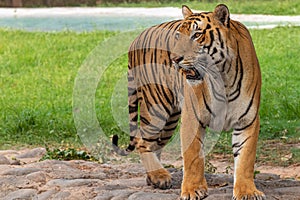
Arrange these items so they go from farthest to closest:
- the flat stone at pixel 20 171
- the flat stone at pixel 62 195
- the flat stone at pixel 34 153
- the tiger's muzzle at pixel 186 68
→ the flat stone at pixel 34 153 < the flat stone at pixel 20 171 < the flat stone at pixel 62 195 < the tiger's muzzle at pixel 186 68

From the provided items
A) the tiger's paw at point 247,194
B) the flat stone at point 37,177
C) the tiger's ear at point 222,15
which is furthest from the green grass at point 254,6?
the tiger's paw at point 247,194

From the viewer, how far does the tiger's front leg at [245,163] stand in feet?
12.7

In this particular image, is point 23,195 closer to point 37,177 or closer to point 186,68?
point 37,177

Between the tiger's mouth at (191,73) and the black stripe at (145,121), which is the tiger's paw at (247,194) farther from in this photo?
the black stripe at (145,121)

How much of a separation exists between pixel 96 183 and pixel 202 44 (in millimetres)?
1415

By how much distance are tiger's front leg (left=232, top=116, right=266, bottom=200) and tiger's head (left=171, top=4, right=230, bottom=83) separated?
1.31 feet

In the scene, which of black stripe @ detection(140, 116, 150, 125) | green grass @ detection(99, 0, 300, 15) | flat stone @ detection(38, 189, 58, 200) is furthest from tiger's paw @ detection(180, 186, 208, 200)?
green grass @ detection(99, 0, 300, 15)

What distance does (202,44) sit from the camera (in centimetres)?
382

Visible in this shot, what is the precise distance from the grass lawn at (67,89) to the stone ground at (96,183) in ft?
5.00

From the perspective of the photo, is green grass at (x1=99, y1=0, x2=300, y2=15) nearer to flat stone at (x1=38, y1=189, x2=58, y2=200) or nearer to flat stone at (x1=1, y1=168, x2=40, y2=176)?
flat stone at (x1=1, y1=168, x2=40, y2=176)

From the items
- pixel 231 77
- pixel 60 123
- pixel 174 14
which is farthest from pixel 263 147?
pixel 174 14

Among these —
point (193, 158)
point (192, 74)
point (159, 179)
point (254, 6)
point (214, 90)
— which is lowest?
point (254, 6)

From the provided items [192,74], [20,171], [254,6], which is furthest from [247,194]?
[254,6]

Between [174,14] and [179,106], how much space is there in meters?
12.4
